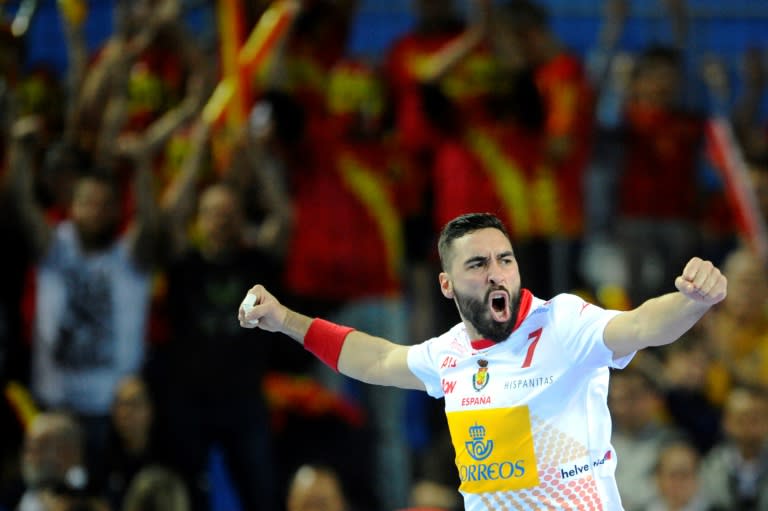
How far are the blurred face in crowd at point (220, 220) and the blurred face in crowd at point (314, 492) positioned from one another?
170 centimetres

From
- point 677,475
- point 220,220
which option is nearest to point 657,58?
point 677,475

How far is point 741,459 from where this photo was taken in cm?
1017

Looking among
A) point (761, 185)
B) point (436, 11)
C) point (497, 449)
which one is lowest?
point (497, 449)

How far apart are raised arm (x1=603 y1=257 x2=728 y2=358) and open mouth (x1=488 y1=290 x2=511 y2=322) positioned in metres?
0.43

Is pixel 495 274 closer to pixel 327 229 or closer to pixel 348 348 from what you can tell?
pixel 348 348

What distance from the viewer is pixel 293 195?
11117mm

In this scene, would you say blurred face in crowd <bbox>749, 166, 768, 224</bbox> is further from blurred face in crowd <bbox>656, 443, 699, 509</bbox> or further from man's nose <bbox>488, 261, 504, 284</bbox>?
man's nose <bbox>488, 261, 504, 284</bbox>

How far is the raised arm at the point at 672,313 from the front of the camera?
17.3ft

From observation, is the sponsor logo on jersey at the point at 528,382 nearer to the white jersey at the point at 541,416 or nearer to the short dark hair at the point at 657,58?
the white jersey at the point at 541,416

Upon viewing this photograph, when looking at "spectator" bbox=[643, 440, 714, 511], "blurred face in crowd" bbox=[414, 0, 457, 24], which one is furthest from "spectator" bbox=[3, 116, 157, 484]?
"spectator" bbox=[643, 440, 714, 511]

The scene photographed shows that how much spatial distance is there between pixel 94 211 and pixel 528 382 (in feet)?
15.6

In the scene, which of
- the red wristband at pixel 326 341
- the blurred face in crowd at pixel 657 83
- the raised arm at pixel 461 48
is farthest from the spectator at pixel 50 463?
the blurred face in crowd at pixel 657 83

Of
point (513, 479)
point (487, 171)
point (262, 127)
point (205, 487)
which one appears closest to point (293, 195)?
point (262, 127)

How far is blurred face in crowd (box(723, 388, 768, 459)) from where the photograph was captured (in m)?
10.2
